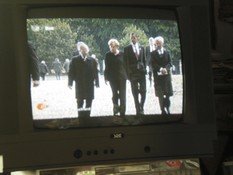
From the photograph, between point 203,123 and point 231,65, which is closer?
point 203,123

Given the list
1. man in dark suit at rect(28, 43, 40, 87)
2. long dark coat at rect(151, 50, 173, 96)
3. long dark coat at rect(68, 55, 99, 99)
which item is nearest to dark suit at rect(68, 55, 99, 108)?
long dark coat at rect(68, 55, 99, 99)

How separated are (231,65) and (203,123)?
1.62 feet

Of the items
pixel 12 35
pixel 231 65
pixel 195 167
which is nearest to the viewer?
pixel 12 35

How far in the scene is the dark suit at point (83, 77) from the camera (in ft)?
4.11

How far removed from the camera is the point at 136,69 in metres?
1.31

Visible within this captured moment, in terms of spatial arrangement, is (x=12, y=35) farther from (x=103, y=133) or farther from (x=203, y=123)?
(x=203, y=123)

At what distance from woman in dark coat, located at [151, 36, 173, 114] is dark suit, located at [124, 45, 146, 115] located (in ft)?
0.14

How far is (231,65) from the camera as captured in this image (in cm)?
171

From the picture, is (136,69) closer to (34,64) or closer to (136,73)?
(136,73)

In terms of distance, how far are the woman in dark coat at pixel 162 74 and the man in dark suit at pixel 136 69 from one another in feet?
0.14

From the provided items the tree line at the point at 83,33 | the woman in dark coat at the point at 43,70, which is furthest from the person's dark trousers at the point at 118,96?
the woman in dark coat at the point at 43,70

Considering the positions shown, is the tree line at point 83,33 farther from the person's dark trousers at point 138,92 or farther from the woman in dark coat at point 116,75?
the person's dark trousers at point 138,92

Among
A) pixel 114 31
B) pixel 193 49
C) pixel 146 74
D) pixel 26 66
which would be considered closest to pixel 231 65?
pixel 193 49

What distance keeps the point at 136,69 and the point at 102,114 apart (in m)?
0.20
